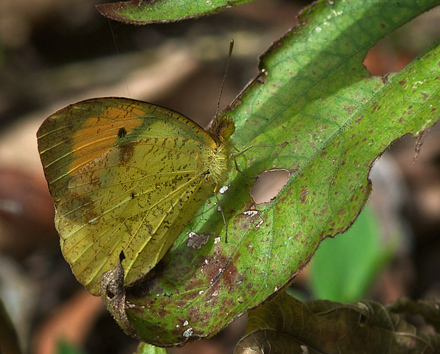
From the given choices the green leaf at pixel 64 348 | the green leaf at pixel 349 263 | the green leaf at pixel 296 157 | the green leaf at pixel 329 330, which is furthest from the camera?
the green leaf at pixel 64 348

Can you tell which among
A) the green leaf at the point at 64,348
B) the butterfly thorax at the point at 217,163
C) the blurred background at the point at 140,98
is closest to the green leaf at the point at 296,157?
the butterfly thorax at the point at 217,163

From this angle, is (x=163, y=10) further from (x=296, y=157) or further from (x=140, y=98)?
(x=140, y=98)

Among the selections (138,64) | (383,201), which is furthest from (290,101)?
(138,64)

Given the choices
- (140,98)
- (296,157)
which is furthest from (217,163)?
(140,98)

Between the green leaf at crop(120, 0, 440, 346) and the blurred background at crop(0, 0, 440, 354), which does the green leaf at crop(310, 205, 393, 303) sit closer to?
the blurred background at crop(0, 0, 440, 354)

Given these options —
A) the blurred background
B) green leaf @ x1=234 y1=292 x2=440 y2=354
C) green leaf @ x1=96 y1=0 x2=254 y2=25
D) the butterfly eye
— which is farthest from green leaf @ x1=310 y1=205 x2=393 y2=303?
green leaf @ x1=96 y1=0 x2=254 y2=25

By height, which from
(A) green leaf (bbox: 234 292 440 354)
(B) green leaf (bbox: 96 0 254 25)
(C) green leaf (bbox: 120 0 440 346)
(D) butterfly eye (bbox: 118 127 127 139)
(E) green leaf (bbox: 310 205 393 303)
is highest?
(B) green leaf (bbox: 96 0 254 25)

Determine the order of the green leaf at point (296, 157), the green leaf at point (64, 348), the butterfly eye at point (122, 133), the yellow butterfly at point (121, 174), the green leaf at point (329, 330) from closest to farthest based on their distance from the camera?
the green leaf at point (296, 157) < the green leaf at point (329, 330) < the yellow butterfly at point (121, 174) < the butterfly eye at point (122, 133) < the green leaf at point (64, 348)

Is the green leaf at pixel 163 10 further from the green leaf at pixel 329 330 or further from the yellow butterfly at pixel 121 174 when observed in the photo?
the green leaf at pixel 329 330
